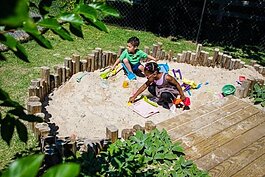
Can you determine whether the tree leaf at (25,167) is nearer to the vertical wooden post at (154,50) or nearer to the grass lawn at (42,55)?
the grass lawn at (42,55)

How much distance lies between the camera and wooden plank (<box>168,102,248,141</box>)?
4.89 metres

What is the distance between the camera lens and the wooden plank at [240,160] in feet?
14.0

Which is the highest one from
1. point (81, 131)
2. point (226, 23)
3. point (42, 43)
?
point (42, 43)

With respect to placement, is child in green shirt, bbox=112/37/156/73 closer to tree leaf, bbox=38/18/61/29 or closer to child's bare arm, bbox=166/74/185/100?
child's bare arm, bbox=166/74/185/100

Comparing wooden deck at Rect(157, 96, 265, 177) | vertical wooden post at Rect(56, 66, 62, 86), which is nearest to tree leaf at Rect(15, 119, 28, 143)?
wooden deck at Rect(157, 96, 265, 177)

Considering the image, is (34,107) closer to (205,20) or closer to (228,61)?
(228,61)

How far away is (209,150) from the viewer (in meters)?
4.61

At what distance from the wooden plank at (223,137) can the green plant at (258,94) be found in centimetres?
41

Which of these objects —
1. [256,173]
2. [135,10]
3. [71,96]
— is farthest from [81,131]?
[135,10]

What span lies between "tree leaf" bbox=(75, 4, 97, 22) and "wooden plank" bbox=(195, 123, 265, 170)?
133 inches

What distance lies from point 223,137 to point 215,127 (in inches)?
9.7

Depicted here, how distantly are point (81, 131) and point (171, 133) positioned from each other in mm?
1313

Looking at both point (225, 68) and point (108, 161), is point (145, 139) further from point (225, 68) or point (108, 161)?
point (225, 68)

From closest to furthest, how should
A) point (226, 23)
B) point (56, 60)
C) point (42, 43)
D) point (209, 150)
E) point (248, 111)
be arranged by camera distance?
point (42, 43), point (209, 150), point (248, 111), point (56, 60), point (226, 23)
